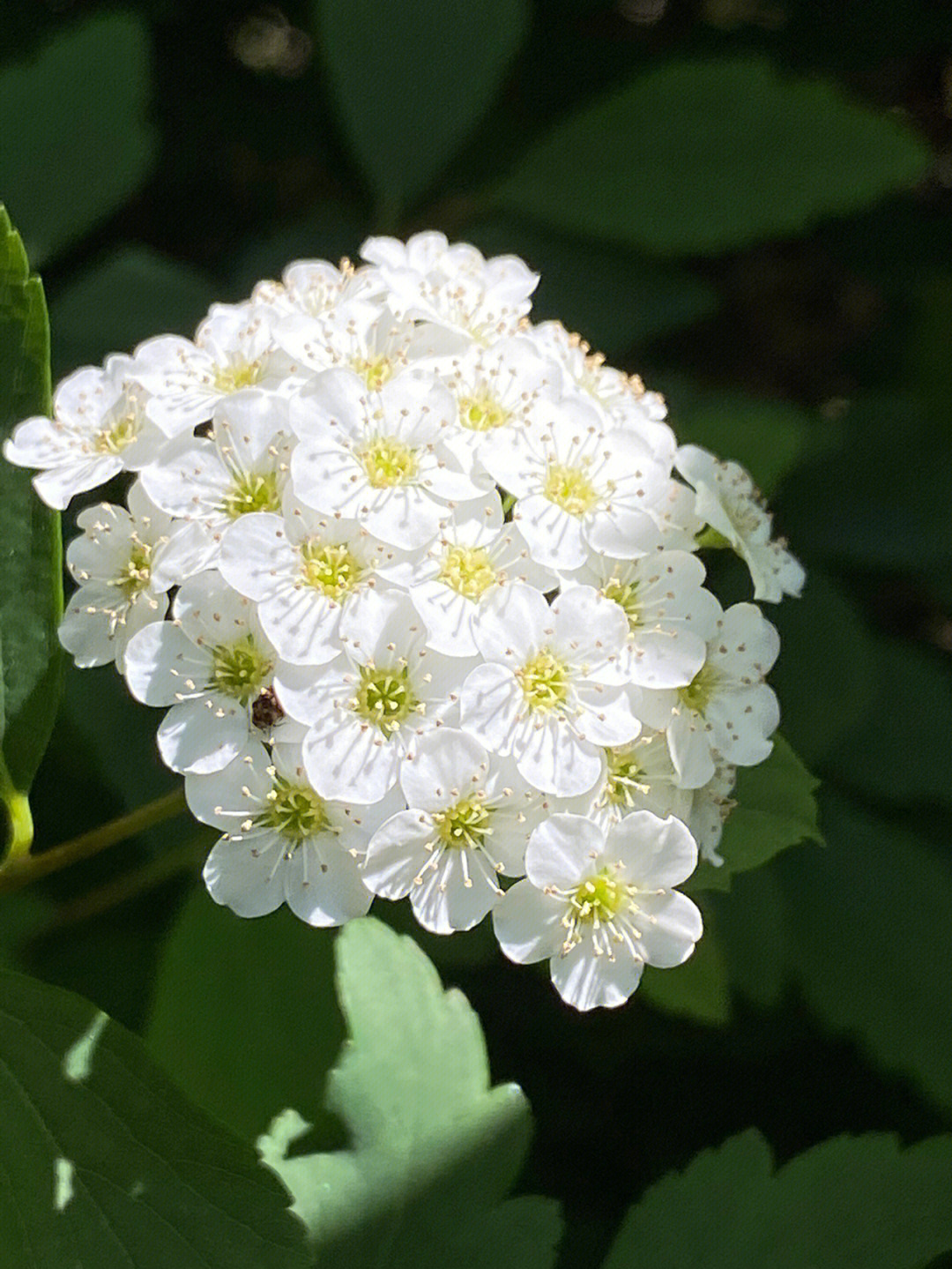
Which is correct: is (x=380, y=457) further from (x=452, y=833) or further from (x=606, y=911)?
(x=606, y=911)

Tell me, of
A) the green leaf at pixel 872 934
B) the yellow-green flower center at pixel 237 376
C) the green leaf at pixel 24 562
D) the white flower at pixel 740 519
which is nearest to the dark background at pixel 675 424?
the green leaf at pixel 872 934

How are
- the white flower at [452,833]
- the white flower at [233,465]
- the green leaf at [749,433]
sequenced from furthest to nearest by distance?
the green leaf at [749,433], the white flower at [233,465], the white flower at [452,833]

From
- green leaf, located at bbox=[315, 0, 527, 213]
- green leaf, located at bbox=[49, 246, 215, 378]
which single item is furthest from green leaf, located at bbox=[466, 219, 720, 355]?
green leaf, located at bbox=[49, 246, 215, 378]

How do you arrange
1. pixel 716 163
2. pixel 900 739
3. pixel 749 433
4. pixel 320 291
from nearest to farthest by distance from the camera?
pixel 320 291 → pixel 749 433 → pixel 900 739 → pixel 716 163

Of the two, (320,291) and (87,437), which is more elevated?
(320,291)

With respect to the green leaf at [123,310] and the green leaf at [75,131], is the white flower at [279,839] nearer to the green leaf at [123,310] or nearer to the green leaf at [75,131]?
the green leaf at [123,310]

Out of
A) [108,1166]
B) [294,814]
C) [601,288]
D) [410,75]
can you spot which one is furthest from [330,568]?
[410,75]
